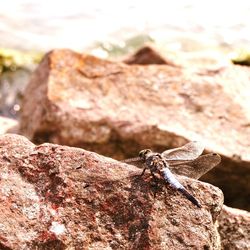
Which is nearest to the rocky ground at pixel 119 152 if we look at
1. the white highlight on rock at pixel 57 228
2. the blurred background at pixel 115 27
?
the white highlight on rock at pixel 57 228

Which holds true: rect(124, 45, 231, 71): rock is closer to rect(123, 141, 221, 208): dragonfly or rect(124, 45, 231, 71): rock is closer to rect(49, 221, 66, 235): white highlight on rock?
rect(123, 141, 221, 208): dragonfly

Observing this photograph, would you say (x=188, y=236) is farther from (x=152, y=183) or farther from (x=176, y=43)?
(x=176, y=43)

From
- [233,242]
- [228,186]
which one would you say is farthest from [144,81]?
[233,242]

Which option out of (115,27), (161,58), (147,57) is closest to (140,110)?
(161,58)

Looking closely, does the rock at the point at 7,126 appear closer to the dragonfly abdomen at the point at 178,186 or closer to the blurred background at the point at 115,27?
the dragonfly abdomen at the point at 178,186

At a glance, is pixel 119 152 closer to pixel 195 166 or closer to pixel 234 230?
pixel 195 166

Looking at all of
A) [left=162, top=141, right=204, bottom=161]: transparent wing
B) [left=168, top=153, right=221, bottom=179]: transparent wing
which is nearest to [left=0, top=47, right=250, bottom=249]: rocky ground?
[left=168, top=153, right=221, bottom=179]: transparent wing
